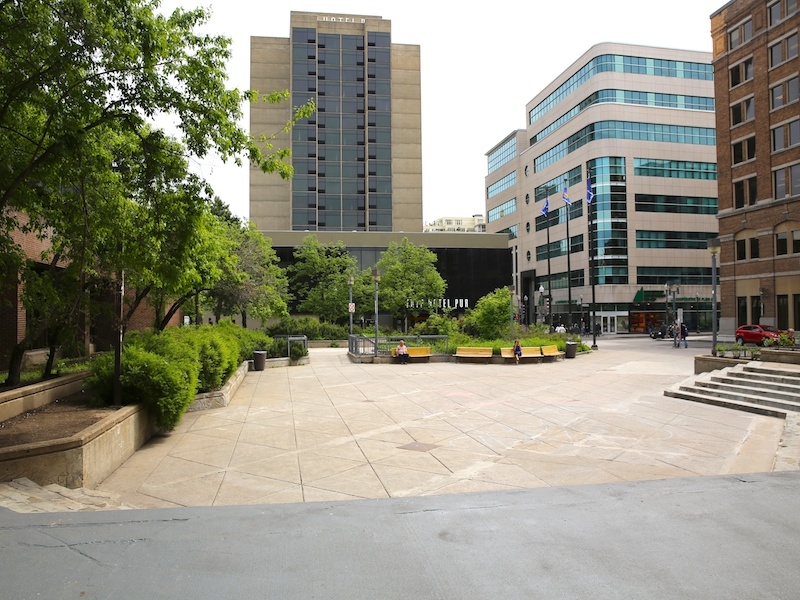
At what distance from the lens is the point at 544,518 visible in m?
5.40

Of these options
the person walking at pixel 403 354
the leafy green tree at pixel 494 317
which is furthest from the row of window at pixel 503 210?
the person walking at pixel 403 354

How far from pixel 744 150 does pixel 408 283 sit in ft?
99.1

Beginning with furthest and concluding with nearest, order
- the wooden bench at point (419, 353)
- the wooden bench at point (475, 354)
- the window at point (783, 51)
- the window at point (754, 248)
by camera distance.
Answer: the window at point (754, 248), the window at point (783, 51), the wooden bench at point (419, 353), the wooden bench at point (475, 354)

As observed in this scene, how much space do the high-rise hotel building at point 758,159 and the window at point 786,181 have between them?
0.07m

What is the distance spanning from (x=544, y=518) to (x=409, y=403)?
8.85 meters

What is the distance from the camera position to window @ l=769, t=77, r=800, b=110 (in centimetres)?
4250

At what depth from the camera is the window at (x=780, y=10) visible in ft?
140

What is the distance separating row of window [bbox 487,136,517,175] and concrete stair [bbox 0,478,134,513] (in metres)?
89.2

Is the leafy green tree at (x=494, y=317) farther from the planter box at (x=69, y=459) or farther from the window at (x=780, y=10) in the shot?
the window at (x=780, y=10)

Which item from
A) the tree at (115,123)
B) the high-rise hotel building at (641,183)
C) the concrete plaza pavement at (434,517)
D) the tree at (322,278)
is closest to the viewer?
the concrete plaza pavement at (434,517)

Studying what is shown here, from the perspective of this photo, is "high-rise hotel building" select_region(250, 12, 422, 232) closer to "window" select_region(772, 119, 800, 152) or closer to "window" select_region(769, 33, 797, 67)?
"window" select_region(769, 33, 797, 67)

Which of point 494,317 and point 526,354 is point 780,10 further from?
point 526,354

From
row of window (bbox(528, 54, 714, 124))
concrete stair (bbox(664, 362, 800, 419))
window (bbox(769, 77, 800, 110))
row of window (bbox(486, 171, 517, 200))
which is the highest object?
row of window (bbox(528, 54, 714, 124))

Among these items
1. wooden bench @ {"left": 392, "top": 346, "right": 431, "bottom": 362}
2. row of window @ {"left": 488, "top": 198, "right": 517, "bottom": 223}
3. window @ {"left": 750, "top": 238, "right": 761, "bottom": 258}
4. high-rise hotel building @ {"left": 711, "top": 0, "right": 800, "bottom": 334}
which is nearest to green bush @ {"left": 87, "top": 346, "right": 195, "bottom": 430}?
wooden bench @ {"left": 392, "top": 346, "right": 431, "bottom": 362}
